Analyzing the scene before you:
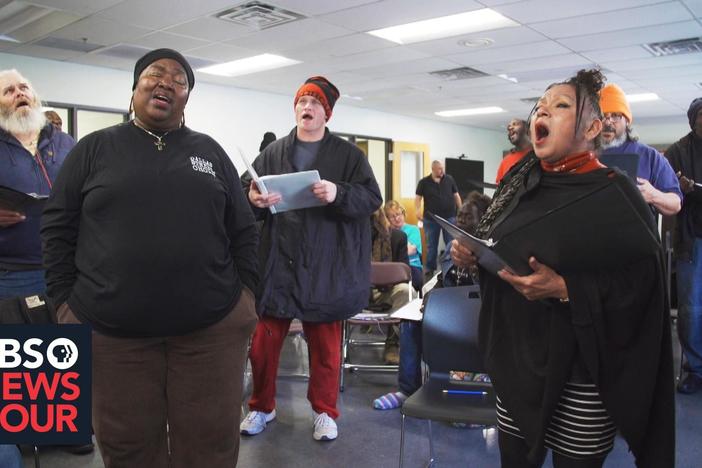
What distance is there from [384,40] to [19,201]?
4103mm

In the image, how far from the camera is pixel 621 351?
1.39 m

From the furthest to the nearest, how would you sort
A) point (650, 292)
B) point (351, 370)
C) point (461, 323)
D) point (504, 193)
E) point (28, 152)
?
point (351, 370) → point (461, 323) → point (28, 152) → point (504, 193) → point (650, 292)

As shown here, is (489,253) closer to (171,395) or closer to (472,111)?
(171,395)

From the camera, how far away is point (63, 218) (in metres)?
1.62

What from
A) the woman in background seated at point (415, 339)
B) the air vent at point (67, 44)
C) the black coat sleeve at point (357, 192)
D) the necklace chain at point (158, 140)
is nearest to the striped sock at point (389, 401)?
the woman in background seated at point (415, 339)

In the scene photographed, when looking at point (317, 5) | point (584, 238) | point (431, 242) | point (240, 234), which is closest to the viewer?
point (584, 238)

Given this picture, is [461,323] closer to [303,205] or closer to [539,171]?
[303,205]

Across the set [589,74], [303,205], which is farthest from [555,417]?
[303,205]

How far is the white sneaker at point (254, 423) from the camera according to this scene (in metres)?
2.89

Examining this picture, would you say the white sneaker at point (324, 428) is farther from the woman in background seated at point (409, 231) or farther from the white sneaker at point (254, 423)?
the woman in background seated at point (409, 231)

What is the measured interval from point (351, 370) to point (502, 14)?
302cm

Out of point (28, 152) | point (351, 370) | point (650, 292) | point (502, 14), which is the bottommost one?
point (351, 370)

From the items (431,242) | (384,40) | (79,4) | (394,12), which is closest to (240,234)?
(394,12)

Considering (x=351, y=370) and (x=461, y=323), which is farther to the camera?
(x=351, y=370)
